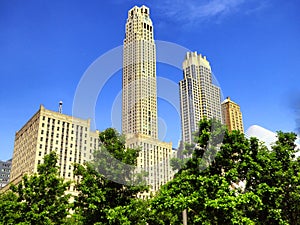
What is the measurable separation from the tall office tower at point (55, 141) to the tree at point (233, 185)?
3440 inches

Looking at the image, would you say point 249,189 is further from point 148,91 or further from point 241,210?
point 148,91

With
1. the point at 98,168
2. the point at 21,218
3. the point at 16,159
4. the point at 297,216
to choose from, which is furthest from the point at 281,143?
the point at 16,159

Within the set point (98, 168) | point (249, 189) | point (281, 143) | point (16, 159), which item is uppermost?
point (16, 159)

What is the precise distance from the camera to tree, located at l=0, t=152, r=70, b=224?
21.6 meters

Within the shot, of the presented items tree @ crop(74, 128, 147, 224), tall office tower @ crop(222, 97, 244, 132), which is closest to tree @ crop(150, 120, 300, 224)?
tree @ crop(74, 128, 147, 224)

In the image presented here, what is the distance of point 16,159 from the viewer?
12238 centimetres

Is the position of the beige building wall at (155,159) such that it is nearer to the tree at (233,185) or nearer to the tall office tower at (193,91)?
the tall office tower at (193,91)

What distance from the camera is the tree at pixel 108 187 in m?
20.7

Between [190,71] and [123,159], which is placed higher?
[190,71]

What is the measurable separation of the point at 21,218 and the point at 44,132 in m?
90.9

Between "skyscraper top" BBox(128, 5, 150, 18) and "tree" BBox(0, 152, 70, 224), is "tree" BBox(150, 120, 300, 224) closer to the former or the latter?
"tree" BBox(0, 152, 70, 224)

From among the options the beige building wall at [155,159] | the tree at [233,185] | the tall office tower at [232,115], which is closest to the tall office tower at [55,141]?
the beige building wall at [155,159]

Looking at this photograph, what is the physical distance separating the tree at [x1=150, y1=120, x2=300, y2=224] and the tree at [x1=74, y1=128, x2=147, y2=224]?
2.08 m

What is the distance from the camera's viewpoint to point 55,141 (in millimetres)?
110688
